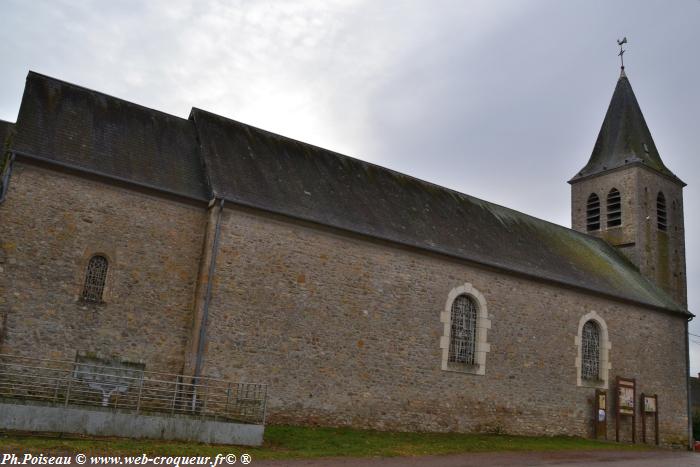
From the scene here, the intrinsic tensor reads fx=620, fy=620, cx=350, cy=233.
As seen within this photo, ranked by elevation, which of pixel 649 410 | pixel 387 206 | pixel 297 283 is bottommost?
pixel 649 410

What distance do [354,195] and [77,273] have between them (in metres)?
7.79

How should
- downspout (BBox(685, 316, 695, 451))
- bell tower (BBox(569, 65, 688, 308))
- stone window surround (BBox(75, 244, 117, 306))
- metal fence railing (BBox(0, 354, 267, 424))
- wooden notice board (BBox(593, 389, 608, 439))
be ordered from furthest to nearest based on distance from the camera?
bell tower (BBox(569, 65, 688, 308)) → downspout (BBox(685, 316, 695, 451)) → wooden notice board (BBox(593, 389, 608, 439)) → stone window surround (BBox(75, 244, 117, 306)) → metal fence railing (BBox(0, 354, 267, 424))

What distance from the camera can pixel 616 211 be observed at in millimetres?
27406

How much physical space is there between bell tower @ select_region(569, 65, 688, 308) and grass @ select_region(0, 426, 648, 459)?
1103 centimetres

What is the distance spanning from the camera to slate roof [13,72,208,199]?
13.7m

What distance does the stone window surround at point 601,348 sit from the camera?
64.8 feet

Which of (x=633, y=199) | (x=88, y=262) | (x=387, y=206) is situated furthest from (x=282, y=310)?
(x=633, y=199)

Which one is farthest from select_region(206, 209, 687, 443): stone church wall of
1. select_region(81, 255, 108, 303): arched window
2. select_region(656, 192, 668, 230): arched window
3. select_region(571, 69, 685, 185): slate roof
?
select_region(571, 69, 685, 185): slate roof

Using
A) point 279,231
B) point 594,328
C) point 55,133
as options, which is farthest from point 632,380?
point 55,133

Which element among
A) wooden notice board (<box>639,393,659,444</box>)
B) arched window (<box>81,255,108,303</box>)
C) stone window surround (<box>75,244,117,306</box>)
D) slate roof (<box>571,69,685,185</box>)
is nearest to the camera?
stone window surround (<box>75,244,117,306</box>)

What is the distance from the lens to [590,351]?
67.1ft

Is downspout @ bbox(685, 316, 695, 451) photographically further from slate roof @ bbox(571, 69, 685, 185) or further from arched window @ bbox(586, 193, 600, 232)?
slate roof @ bbox(571, 69, 685, 185)

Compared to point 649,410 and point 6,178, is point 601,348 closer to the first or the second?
point 649,410

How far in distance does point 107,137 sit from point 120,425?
7.40 meters
